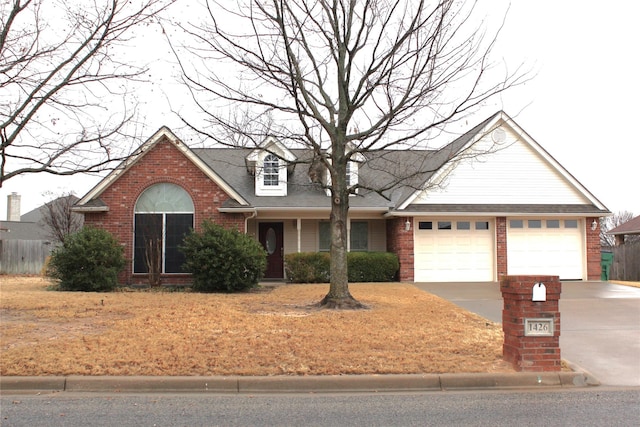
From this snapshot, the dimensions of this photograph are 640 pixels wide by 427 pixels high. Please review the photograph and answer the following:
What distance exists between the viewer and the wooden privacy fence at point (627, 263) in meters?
25.6

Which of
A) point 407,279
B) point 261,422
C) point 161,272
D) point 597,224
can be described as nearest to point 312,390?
point 261,422

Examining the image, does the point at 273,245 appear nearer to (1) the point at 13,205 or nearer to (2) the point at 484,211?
(2) the point at 484,211

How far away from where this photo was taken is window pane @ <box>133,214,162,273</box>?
55.6 feet

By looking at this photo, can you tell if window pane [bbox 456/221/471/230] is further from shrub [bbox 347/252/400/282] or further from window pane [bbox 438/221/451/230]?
shrub [bbox 347/252/400/282]

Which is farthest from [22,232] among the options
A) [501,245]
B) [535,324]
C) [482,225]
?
[535,324]

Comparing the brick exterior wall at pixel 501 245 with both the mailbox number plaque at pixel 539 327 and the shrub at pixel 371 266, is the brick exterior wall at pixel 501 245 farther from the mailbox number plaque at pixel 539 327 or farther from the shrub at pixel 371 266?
the mailbox number plaque at pixel 539 327

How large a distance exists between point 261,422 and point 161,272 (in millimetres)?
12502

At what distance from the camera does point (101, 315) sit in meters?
10.5

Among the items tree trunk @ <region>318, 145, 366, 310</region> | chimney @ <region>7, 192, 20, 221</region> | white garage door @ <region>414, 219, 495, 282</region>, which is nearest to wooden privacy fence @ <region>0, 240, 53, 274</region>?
chimney @ <region>7, 192, 20, 221</region>

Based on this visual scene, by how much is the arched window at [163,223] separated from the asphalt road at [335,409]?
11014 millimetres

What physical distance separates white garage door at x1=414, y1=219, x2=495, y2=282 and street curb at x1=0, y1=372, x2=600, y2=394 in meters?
12.4

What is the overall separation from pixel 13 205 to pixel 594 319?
41.1 m

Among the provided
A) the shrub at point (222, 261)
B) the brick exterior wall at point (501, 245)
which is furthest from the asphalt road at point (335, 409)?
the brick exterior wall at point (501, 245)

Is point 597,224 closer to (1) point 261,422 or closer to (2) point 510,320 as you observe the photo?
(2) point 510,320
